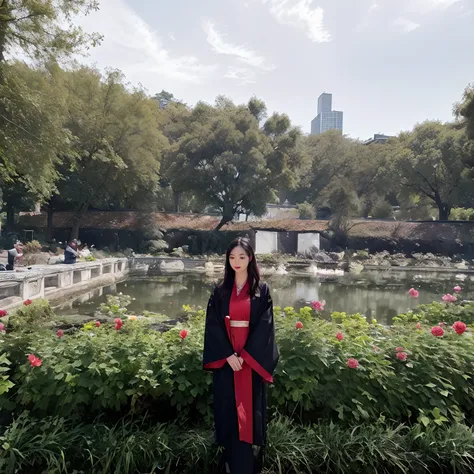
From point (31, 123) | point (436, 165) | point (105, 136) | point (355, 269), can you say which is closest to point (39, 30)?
point (31, 123)

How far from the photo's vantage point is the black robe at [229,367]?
7.27 feet

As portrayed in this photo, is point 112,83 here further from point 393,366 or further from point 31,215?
point 393,366

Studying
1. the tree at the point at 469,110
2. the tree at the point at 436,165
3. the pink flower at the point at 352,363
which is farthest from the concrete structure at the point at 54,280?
the tree at the point at 436,165

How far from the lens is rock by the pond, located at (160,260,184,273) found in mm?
17922

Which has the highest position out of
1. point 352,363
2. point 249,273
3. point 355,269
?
point 249,273

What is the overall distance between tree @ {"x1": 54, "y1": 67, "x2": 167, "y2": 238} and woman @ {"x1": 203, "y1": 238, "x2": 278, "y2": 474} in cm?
1812

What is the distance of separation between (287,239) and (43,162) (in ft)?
57.8

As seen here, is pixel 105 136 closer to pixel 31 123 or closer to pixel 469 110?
pixel 31 123

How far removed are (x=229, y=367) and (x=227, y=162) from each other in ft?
70.7

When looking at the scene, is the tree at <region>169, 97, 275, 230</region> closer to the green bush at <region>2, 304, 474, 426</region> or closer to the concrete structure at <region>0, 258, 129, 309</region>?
the concrete structure at <region>0, 258, 129, 309</region>

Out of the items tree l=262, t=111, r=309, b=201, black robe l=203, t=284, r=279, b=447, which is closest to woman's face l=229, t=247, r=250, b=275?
black robe l=203, t=284, r=279, b=447

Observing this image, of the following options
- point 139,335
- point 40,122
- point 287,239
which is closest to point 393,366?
point 139,335

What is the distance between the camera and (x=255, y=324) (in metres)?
2.34

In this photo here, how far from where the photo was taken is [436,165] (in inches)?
1060
